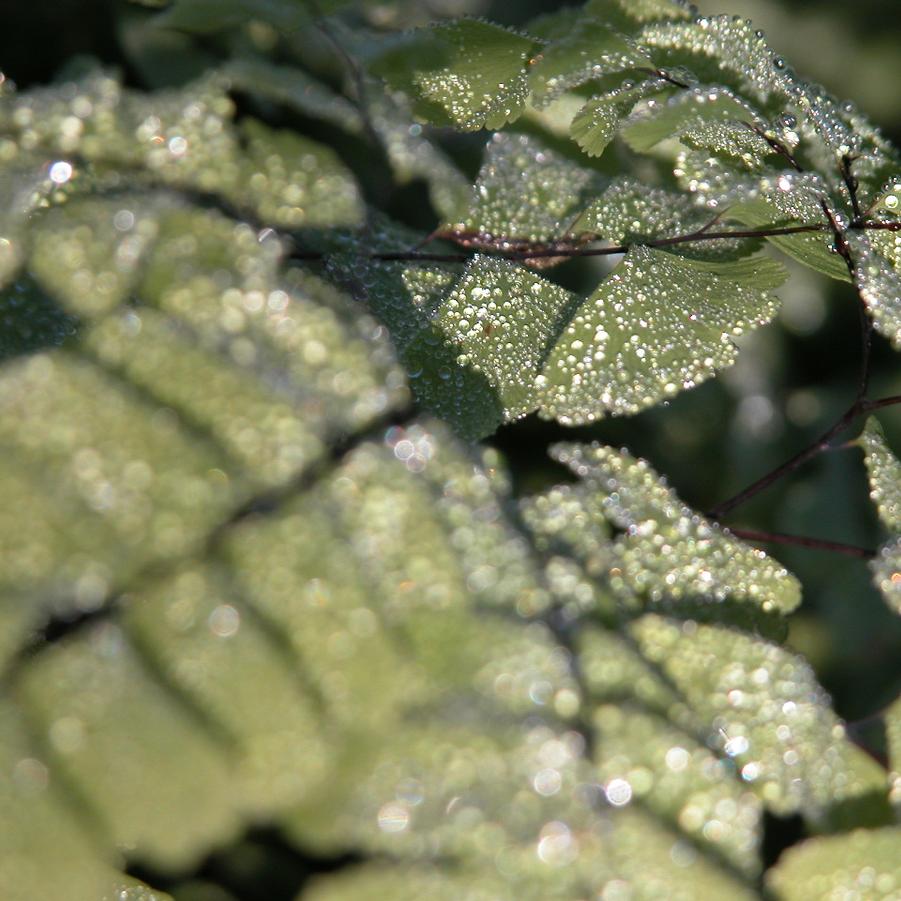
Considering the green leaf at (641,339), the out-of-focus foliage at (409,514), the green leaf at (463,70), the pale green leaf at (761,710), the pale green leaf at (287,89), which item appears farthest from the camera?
the pale green leaf at (287,89)

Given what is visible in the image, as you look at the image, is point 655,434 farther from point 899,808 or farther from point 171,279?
point 171,279

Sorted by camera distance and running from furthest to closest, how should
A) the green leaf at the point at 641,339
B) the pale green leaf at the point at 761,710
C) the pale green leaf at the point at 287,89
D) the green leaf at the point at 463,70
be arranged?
1. the pale green leaf at the point at 287,89
2. the green leaf at the point at 463,70
3. the green leaf at the point at 641,339
4. the pale green leaf at the point at 761,710

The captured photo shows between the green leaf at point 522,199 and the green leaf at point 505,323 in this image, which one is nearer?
the green leaf at point 505,323

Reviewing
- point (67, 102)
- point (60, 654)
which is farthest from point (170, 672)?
point (67, 102)

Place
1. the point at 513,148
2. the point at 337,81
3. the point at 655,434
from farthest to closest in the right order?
the point at 655,434
the point at 337,81
the point at 513,148

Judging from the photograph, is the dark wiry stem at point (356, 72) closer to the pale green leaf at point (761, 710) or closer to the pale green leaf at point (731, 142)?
the pale green leaf at point (731, 142)

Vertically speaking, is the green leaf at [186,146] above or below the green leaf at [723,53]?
below

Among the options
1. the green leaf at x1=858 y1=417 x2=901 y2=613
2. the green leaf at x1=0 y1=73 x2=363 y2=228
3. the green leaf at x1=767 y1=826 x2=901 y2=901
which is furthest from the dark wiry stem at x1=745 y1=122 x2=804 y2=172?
the green leaf at x1=767 y1=826 x2=901 y2=901

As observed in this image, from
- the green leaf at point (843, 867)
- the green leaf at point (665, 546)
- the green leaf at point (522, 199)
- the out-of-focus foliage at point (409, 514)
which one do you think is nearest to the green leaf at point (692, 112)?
the out-of-focus foliage at point (409, 514)
